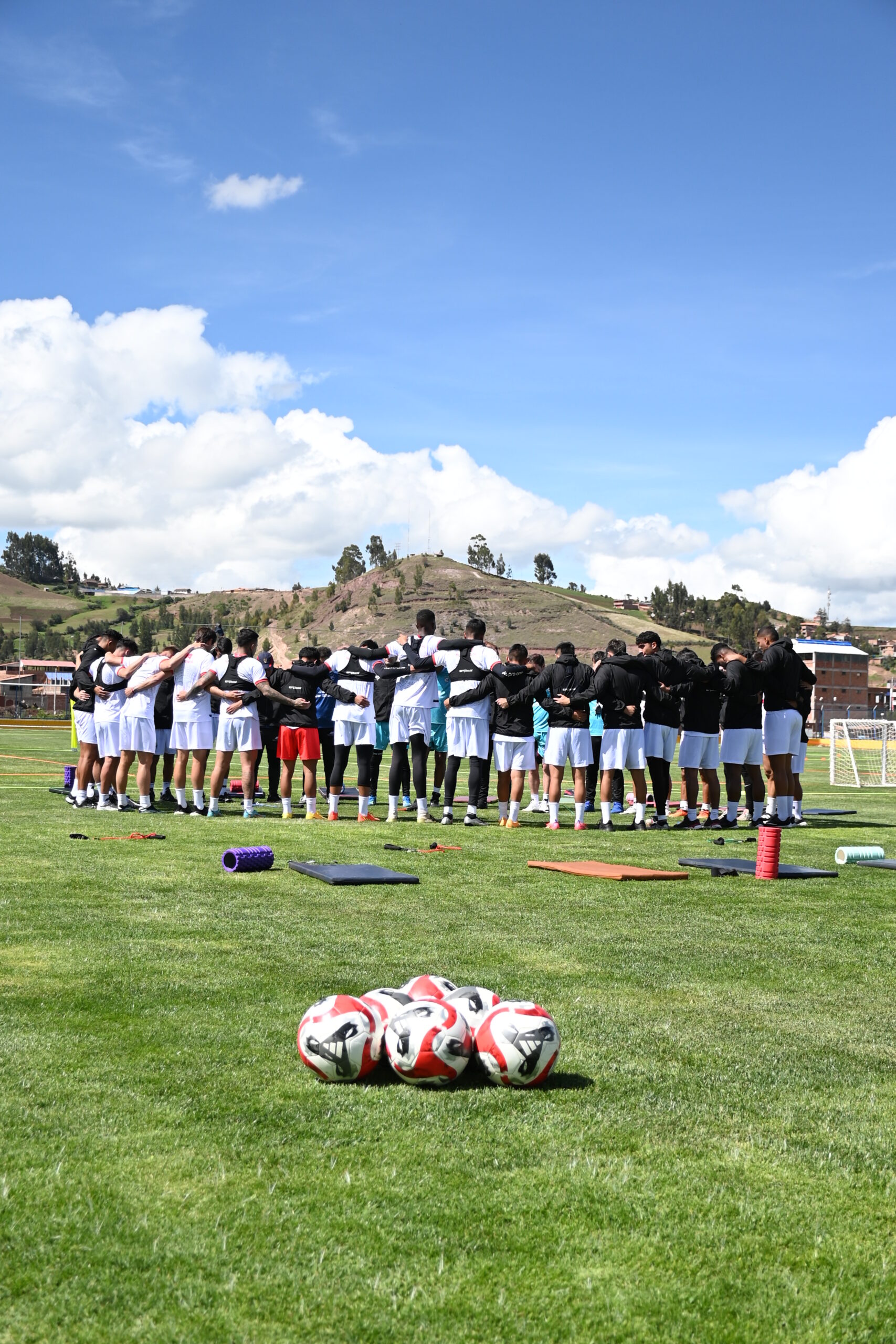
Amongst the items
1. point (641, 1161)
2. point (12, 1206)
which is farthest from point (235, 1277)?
point (641, 1161)

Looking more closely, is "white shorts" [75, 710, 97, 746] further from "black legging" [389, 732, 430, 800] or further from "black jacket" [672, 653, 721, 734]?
"black jacket" [672, 653, 721, 734]

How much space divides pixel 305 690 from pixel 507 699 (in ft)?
8.64

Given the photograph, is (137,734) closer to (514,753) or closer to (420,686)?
(420,686)

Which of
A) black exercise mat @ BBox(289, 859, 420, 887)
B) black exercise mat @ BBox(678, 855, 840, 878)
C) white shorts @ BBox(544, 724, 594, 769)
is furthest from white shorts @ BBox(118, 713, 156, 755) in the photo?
black exercise mat @ BBox(678, 855, 840, 878)

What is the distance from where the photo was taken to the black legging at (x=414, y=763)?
14492 mm

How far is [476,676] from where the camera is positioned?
14617 millimetres

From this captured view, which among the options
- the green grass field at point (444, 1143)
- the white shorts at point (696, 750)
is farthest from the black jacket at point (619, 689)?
the green grass field at point (444, 1143)

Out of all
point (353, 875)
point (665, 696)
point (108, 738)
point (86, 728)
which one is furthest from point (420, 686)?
point (353, 875)

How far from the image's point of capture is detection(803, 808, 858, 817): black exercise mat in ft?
57.4

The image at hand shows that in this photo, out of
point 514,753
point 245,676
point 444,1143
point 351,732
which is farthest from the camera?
point 351,732

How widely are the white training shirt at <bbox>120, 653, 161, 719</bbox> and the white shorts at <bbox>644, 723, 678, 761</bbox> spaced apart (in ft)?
21.4

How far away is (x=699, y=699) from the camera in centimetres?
1518

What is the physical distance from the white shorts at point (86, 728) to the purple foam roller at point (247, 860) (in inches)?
262

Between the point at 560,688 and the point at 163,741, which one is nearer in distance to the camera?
the point at 560,688
